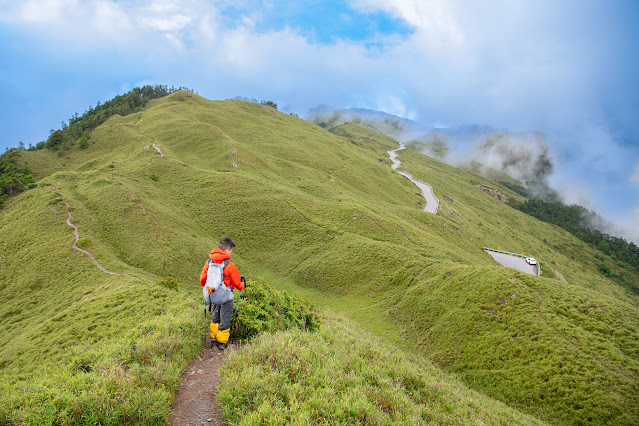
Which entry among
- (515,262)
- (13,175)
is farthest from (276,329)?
(515,262)

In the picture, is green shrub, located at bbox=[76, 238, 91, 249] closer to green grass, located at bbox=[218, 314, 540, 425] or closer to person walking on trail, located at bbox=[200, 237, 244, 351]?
person walking on trail, located at bbox=[200, 237, 244, 351]

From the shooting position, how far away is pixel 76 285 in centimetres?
2314

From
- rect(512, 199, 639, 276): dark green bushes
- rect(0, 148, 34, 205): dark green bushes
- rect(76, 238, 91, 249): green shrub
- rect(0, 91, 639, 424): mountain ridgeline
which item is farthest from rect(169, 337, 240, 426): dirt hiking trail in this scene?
rect(512, 199, 639, 276): dark green bushes

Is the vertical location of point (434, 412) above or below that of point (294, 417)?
below

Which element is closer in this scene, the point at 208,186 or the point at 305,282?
the point at 305,282

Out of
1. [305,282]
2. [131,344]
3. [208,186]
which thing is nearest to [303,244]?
[305,282]

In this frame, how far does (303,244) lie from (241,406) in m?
34.4

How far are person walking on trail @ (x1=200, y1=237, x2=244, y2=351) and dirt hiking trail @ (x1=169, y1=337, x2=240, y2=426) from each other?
0.60 meters

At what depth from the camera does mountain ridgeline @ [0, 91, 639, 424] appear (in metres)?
6.86

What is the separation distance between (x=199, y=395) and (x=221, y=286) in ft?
10.2

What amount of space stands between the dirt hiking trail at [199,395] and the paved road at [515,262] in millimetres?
64420

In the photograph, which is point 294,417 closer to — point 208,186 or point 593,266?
point 208,186

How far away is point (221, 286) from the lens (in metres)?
9.52

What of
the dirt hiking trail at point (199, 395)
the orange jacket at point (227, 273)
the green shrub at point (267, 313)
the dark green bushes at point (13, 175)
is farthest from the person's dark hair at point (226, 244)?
the dark green bushes at point (13, 175)
